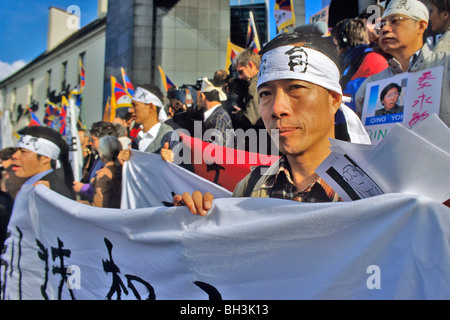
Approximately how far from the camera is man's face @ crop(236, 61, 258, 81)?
365cm

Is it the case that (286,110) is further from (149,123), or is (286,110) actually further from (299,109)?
(149,123)

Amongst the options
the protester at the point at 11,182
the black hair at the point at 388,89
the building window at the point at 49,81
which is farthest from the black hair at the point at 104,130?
the building window at the point at 49,81

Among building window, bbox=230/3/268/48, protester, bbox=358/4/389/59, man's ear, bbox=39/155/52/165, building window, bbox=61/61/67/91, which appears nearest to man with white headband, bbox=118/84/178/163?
man's ear, bbox=39/155/52/165

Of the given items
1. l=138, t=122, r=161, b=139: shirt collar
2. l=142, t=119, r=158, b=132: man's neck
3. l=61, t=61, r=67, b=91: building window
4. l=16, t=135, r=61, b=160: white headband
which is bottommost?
l=16, t=135, r=61, b=160: white headband

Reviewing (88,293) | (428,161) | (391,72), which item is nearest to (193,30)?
(391,72)

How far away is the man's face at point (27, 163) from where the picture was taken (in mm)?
3826

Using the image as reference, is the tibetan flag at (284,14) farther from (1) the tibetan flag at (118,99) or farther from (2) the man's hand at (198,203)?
(2) the man's hand at (198,203)

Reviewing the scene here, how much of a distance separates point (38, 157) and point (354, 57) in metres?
3.24

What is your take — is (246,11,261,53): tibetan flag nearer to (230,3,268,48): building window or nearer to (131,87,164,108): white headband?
(131,87,164,108): white headband

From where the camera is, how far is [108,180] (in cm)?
372

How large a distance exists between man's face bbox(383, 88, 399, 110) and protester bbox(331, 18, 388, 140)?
0.24m

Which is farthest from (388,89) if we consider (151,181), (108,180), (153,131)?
(108,180)

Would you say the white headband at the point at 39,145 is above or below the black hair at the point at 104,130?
below

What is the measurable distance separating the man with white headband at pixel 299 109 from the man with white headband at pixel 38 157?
266 centimetres
